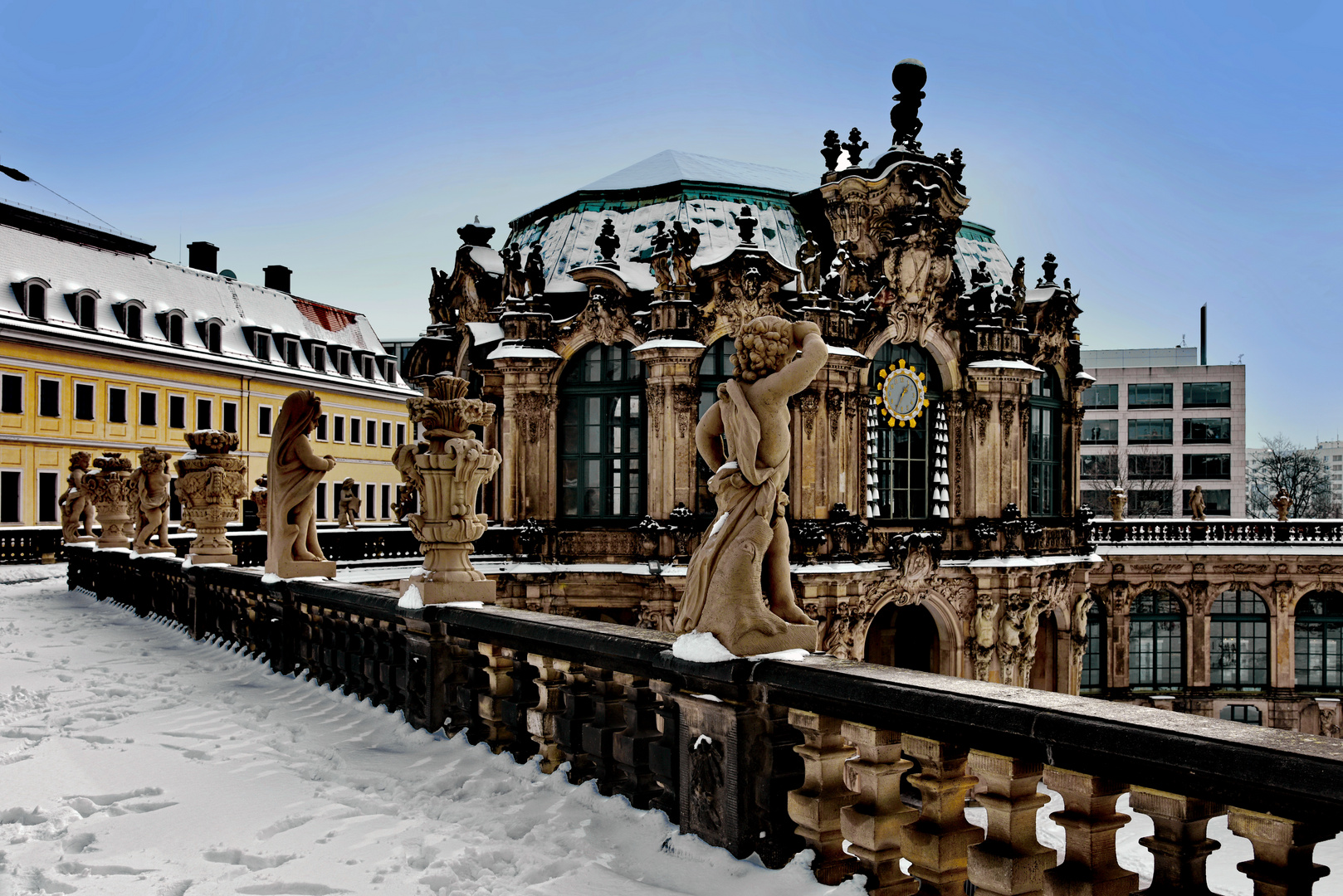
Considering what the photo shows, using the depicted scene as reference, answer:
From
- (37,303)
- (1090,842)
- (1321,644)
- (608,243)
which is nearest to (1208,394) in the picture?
(1321,644)

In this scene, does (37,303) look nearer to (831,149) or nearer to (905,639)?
(831,149)

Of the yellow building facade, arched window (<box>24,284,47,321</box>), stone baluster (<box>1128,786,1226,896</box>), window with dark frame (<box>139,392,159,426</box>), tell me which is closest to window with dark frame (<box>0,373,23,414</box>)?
the yellow building facade

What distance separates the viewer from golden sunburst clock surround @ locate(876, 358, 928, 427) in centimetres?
2573

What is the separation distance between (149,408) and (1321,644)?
4352 centimetres

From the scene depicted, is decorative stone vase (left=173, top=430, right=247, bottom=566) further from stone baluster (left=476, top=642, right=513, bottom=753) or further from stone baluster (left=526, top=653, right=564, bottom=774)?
stone baluster (left=526, top=653, right=564, bottom=774)

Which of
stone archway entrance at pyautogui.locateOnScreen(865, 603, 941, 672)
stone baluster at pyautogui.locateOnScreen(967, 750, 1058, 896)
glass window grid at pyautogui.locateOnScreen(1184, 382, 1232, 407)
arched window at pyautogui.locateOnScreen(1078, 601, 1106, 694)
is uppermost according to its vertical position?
glass window grid at pyautogui.locateOnScreen(1184, 382, 1232, 407)

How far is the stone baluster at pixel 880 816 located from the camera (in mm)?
4496

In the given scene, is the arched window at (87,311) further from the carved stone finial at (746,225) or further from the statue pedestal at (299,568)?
the statue pedestal at (299,568)

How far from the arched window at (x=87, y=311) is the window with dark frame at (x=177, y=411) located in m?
4.37

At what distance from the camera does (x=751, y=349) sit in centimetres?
533

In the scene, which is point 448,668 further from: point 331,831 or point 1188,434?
point 1188,434

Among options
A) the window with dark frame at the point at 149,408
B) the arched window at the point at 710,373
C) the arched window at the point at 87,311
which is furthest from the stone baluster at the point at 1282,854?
the window with dark frame at the point at 149,408

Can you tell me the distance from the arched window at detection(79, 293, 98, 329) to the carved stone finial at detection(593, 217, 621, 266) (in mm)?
27781

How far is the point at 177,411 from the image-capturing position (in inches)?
1859
